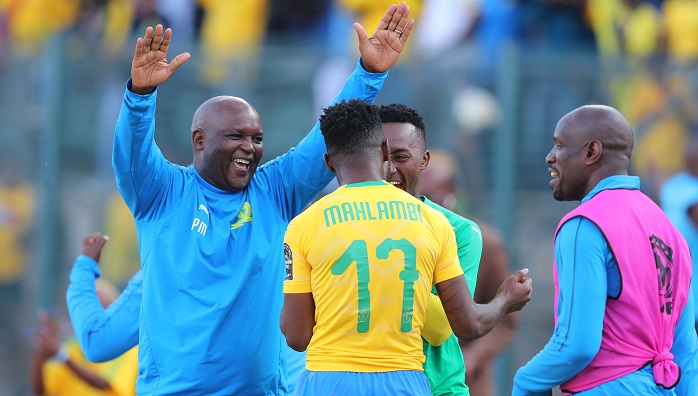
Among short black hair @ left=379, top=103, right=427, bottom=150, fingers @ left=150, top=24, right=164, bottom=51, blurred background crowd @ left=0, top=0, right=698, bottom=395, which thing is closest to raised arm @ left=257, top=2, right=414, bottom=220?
short black hair @ left=379, top=103, right=427, bottom=150

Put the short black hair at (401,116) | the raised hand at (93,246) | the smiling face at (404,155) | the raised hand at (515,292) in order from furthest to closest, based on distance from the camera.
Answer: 1. the raised hand at (93,246)
2. the short black hair at (401,116)
3. the smiling face at (404,155)
4. the raised hand at (515,292)

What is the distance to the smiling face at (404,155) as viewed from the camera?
514cm

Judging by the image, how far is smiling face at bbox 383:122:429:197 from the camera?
514 cm

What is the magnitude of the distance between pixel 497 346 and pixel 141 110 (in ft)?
9.39

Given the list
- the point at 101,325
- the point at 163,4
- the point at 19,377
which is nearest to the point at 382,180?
the point at 101,325

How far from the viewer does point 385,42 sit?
5230mm

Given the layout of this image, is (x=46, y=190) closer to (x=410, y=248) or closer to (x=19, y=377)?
(x=19, y=377)

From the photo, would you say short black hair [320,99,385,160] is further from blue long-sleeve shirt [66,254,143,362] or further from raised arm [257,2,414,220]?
blue long-sleeve shirt [66,254,143,362]

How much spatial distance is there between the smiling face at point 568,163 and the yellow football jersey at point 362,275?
2.75 ft

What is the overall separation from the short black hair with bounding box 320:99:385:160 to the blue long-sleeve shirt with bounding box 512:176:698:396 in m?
0.93

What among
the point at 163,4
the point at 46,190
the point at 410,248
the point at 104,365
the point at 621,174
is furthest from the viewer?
the point at 163,4

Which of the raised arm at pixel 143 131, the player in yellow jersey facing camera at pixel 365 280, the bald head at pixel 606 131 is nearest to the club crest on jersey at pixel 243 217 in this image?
the raised arm at pixel 143 131

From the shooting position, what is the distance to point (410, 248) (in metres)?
4.31

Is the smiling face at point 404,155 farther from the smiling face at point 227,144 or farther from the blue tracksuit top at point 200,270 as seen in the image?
the smiling face at point 227,144
